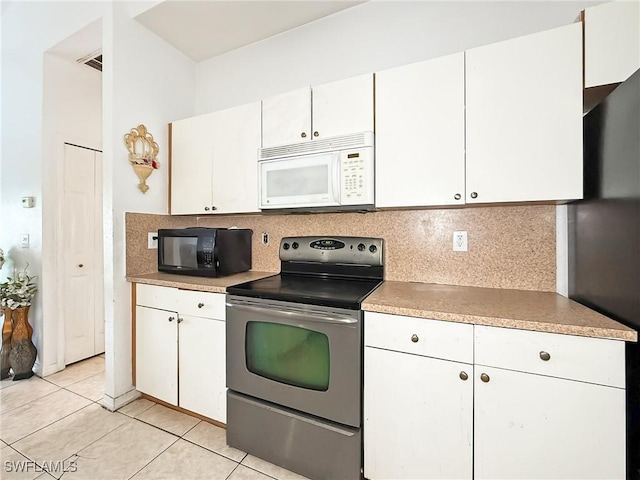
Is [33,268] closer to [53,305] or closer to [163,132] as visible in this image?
[53,305]

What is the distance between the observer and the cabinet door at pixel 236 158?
1926 millimetres

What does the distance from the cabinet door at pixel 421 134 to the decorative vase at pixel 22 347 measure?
301 cm

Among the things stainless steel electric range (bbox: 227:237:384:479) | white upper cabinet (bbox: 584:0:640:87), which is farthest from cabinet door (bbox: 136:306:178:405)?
white upper cabinet (bbox: 584:0:640:87)

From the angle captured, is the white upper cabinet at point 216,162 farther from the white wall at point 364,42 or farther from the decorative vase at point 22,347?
the decorative vase at point 22,347

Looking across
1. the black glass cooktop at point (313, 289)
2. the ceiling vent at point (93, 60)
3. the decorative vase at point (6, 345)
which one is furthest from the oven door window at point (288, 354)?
the ceiling vent at point (93, 60)

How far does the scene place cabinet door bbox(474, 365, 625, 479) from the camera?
942 millimetres

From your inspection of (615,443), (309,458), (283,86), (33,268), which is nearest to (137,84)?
(283,86)

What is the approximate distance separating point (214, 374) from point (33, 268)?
81.3 inches

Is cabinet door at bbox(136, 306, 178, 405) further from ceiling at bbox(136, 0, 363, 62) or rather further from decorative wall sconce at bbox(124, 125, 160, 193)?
ceiling at bbox(136, 0, 363, 62)

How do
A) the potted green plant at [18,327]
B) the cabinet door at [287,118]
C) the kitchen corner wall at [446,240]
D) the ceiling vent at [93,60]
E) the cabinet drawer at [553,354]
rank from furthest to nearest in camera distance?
the ceiling vent at [93,60]
the potted green plant at [18,327]
the cabinet door at [287,118]
the kitchen corner wall at [446,240]
the cabinet drawer at [553,354]

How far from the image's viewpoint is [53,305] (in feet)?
A: 7.91

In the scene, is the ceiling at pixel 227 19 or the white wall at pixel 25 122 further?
the white wall at pixel 25 122

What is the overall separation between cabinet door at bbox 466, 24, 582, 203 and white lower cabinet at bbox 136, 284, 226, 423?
1.55m

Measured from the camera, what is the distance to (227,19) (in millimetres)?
2068
